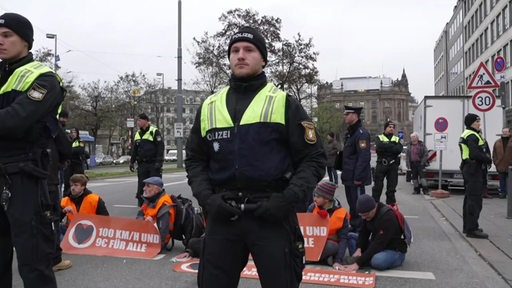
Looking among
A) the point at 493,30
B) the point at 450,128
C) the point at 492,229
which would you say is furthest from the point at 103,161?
the point at 492,229

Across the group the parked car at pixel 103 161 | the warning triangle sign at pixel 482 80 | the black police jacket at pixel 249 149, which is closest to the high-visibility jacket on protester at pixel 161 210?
the black police jacket at pixel 249 149

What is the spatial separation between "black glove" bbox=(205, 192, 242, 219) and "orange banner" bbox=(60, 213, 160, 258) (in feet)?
13.6

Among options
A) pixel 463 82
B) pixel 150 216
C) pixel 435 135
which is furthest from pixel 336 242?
pixel 463 82

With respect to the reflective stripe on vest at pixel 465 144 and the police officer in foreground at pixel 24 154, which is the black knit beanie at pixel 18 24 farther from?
the reflective stripe on vest at pixel 465 144

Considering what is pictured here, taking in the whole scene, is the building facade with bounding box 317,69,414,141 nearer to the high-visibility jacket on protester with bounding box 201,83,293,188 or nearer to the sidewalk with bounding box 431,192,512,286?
the sidewalk with bounding box 431,192,512,286

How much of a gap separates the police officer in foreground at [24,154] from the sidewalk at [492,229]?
4.62m

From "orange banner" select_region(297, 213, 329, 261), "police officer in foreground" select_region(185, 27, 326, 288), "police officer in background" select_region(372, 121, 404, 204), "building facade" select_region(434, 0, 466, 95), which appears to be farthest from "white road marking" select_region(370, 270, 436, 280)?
"building facade" select_region(434, 0, 466, 95)

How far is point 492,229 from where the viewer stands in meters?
8.38

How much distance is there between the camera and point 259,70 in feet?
9.21

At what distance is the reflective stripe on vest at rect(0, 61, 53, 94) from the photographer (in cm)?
315

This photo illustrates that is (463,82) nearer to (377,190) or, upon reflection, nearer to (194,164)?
(377,190)

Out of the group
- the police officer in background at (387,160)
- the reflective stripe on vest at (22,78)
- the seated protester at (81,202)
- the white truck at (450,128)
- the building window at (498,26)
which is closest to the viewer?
the reflective stripe on vest at (22,78)

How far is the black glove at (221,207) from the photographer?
2549 mm

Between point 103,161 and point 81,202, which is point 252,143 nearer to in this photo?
point 81,202
